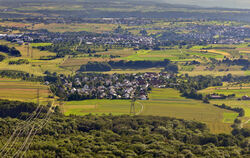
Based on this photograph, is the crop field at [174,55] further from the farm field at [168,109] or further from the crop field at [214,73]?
the farm field at [168,109]

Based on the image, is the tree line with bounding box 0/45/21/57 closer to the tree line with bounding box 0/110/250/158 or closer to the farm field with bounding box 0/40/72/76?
the farm field with bounding box 0/40/72/76

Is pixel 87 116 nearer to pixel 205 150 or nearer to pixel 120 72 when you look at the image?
pixel 205 150

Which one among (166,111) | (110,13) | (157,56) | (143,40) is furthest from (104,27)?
(166,111)

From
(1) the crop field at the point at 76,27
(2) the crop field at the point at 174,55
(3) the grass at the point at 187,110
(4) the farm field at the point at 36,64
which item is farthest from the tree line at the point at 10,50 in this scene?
(1) the crop field at the point at 76,27

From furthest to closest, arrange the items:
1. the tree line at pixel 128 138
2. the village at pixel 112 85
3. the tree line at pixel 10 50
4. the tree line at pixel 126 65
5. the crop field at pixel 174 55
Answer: the crop field at pixel 174 55
the tree line at pixel 10 50
the tree line at pixel 126 65
the village at pixel 112 85
the tree line at pixel 128 138

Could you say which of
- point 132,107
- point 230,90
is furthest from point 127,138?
point 230,90

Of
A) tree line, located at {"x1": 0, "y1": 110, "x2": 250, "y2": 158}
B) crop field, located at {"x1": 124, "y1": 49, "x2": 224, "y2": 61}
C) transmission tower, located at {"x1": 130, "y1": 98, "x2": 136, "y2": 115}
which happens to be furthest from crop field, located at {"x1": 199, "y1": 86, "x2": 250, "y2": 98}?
crop field, located at {"x1": 124, "y1": 49, "x2": 224, "y2": 61}
